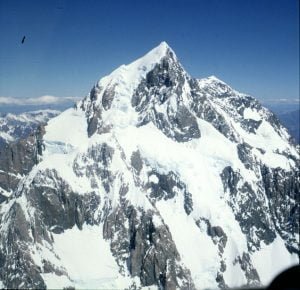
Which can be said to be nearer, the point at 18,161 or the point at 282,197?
the point at 18,161

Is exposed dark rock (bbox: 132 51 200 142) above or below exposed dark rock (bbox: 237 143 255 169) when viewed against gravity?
above

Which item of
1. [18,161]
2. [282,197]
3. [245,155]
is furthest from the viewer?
→ [245,155]

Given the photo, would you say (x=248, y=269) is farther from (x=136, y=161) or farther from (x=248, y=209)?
(x=136, y=161)

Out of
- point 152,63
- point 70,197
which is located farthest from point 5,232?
point 152,63

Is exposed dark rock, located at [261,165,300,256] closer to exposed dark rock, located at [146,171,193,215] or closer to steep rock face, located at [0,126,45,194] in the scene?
exposed dark rock, located at [146,171,193,215]

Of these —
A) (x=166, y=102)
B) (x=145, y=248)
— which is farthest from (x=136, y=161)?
(x=145, y=248)

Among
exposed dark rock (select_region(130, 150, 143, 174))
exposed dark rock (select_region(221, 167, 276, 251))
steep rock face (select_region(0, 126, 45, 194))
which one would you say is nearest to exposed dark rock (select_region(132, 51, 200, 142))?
exposed dark rock (select_region(130, 150, 143, 174))

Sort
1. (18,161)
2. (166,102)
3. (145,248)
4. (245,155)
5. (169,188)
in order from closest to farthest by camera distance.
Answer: (145,248) → (18,161) → (169,188) → (245,155) → (166,102)

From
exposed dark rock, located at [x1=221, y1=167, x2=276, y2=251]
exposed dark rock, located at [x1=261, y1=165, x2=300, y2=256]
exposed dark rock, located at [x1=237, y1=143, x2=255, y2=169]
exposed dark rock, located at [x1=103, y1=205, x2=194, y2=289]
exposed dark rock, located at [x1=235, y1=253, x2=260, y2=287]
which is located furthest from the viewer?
exposed dark rock, located at [x1=237, y1=143, x2=255, y2=169]

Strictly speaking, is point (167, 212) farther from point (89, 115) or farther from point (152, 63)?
point (152, 63)
